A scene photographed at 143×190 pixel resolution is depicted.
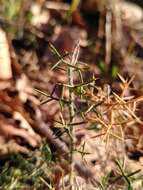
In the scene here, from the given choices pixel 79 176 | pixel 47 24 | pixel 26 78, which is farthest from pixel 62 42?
pixel 79 176

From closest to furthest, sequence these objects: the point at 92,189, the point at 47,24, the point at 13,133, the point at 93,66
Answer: the point at 92,189, the point at 13,133, the point at 93,66, the point at 47,24

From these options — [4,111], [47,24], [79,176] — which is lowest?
[79,176]

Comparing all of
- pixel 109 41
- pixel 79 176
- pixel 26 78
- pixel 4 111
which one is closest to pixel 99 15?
pixel 109 41

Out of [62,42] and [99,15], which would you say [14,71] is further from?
[99,15]

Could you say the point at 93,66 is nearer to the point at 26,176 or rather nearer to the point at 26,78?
the point at 26,78

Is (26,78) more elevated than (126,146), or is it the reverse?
(26,78)

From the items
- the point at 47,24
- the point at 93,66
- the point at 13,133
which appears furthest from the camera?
the point at 47,24

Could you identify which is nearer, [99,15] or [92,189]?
[92,189]

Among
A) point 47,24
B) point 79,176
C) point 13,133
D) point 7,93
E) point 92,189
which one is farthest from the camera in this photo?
point 47,24

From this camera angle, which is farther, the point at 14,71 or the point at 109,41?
the point at 109,41
